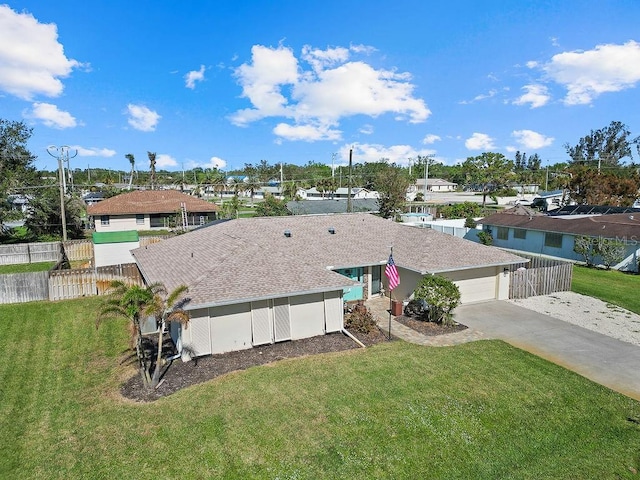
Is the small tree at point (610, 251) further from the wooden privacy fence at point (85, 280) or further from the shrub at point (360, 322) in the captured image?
the wooden privacy fence at point (85, 280)

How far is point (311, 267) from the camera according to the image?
16750 mm

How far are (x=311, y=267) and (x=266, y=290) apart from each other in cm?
295

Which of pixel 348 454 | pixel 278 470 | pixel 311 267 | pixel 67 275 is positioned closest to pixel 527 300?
pixel 311 267

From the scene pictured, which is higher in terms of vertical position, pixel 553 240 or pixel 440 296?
pixel 553 240

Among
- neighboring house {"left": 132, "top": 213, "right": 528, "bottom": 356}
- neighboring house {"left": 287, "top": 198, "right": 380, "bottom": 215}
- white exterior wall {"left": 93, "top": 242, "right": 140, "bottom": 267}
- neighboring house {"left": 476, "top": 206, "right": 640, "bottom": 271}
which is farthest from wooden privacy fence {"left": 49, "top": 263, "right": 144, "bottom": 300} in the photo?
neighboring house {"left": 476, "top": 206, "right": 640, "bottom": 271}

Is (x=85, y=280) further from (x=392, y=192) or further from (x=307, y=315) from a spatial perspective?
(x=392, y=192)

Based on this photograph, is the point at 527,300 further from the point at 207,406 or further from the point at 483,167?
the point at 483,167

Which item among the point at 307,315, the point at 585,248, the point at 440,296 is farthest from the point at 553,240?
the point at 307,315

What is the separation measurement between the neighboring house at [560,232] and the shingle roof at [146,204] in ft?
110

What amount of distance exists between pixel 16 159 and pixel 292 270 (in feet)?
142

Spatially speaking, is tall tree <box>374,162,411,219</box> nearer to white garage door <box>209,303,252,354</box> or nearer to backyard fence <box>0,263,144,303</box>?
backyard fence <box>0,263,144,303</box>

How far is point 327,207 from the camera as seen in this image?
5697 centimetres

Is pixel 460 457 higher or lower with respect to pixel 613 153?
lower

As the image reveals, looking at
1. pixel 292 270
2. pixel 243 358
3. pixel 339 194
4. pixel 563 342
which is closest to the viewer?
pixel 243 358
